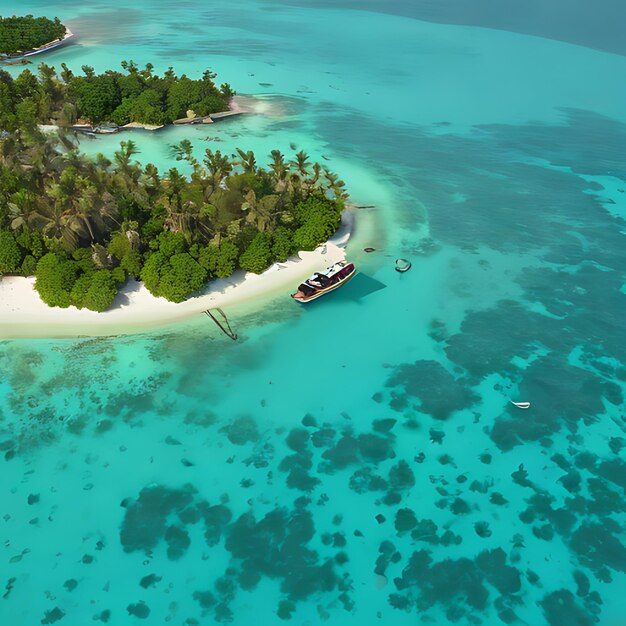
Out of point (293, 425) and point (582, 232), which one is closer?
point (293, 425)

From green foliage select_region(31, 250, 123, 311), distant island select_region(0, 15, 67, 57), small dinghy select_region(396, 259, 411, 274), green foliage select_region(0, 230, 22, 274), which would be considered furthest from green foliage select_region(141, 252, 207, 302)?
distant island select_region(0, 15, 67, 57)

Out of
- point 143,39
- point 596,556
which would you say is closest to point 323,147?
point 596,556

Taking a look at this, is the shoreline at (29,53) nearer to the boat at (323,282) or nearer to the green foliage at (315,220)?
the green foliage at (315,220)

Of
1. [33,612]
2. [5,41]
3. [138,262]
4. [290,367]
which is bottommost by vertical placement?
[33,612]

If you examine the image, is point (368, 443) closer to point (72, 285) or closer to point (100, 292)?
point (100, 292)

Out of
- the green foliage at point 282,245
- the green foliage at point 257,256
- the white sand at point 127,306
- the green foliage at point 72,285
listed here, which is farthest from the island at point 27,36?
the green foliage at point 257,256

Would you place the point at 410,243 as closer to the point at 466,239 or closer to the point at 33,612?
the point at 466,239
